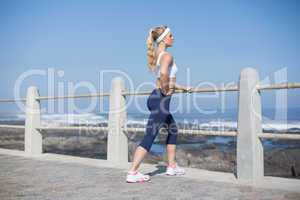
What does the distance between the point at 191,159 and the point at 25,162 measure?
5822 millimetres

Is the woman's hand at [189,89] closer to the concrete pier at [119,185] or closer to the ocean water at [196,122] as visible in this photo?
the concrete pier at [119,185]

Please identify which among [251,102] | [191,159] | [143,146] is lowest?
[191,159]

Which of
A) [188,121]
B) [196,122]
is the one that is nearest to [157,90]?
[196,122]

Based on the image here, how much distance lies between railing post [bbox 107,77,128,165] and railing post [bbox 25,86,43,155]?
1629mm

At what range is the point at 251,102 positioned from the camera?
11.2ft

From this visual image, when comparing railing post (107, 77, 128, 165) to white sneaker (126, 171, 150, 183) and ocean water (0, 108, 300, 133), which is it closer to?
ocean water (0, 108, 300, 133)

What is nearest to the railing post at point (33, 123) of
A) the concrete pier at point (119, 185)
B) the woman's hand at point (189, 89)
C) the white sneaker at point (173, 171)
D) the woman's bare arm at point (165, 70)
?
the concrete pier at point (119, 185)

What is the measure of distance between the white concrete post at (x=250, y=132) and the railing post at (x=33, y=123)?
334cm

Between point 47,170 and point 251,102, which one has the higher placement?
point 251,102

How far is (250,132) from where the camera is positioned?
3.40 m

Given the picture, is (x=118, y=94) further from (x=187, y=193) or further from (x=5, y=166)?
(x=187, y=193)

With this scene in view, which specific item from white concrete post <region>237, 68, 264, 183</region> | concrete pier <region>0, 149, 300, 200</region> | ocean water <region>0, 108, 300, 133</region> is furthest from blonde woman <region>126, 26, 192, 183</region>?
ocean water <region>0, 108, 300, 133</region>

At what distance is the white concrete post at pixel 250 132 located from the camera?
3.38 meters

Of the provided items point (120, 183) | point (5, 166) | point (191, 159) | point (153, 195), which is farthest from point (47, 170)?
point (191, 159)
